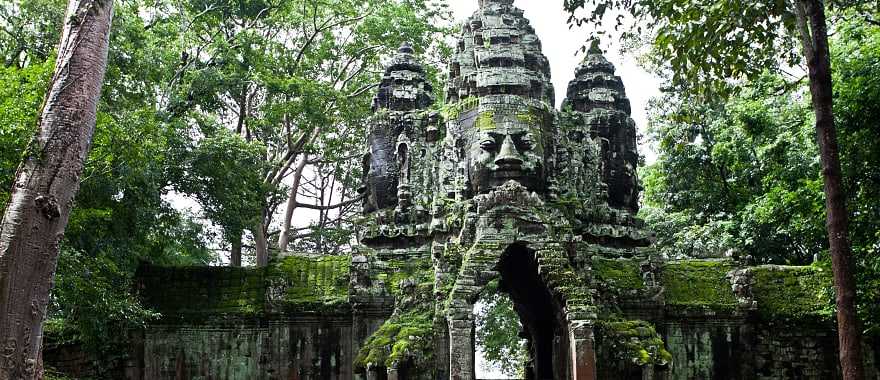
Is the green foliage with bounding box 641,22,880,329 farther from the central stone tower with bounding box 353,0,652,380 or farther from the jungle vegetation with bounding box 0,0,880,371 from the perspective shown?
the central stone tower with bounding box 353,0,652,380

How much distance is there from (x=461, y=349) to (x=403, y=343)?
104cm

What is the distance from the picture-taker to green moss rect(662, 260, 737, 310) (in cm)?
1659

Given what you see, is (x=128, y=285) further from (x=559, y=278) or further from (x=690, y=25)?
(x=690, y=25)

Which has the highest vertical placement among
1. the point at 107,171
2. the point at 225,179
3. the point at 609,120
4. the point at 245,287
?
the point at 609,120

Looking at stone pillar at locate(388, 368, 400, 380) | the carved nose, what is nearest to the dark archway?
the carved nose

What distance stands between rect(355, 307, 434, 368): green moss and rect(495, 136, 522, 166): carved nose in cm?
319

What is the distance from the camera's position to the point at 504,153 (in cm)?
1577

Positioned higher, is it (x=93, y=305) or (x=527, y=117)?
(x=527, y=117)

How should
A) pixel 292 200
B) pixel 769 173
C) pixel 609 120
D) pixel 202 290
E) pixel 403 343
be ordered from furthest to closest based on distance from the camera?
pixel 292 200, pixel 769 173, pixel 609 120, pixel 202 290, pixel 403 343

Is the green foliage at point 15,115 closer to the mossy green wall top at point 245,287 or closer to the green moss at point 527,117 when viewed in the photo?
the mossy green wall top at point 245,287

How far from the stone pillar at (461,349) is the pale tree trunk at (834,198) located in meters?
5.43

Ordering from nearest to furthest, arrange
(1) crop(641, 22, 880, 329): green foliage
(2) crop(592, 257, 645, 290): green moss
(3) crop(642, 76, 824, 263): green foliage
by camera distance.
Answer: (1) crop(641, 22, 880, 329): green foliage
(2) crop(592, 257, 645, 290): green moss
(3) crop(642, 76, 824, 263): green foliage

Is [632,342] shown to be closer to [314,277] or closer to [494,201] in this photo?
[494,201]

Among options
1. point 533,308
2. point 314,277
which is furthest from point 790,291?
point 314,277
